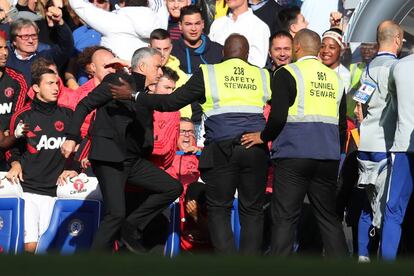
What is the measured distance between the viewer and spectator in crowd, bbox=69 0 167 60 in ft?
34.3

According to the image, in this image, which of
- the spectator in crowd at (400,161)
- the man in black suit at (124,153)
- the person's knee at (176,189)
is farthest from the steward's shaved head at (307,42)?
the person's knee at (176,189)

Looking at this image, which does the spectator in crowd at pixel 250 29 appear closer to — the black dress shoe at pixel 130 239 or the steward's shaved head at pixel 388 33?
the steward's shaved head at pixel 388 33

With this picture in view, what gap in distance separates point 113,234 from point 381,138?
240cm

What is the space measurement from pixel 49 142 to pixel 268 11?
390 cm

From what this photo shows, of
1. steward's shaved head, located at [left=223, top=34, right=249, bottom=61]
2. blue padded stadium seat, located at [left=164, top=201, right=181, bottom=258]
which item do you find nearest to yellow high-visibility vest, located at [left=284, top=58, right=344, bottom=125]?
steward's shaved head, located at [left=223, top=34, right=249, bottom=61]

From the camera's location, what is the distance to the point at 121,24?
10.5m

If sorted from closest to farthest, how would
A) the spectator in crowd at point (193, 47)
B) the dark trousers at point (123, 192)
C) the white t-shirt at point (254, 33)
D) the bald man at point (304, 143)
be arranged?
the bald man at point (304, 143)
the dark trousers at point (123, 192)
the spectator in crowd at point (193, 47)
the white t-shirt at point (254, 33)

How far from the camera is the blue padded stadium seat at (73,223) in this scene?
846cm

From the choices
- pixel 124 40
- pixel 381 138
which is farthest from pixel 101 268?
pixel 124 40

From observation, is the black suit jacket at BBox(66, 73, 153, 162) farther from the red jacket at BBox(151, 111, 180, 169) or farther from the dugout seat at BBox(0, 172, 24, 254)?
the dugout seat at BBox(0, 172, 24, 254)

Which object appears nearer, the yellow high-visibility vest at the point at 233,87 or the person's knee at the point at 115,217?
the yellow high-visibility vest at the point at 233,87

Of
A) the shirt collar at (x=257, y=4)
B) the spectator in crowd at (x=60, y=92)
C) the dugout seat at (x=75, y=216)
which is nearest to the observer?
the dugout seat at (x=75, y=216)

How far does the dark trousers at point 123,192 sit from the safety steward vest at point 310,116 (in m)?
1.09

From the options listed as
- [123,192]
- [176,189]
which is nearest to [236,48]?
[176,189]
